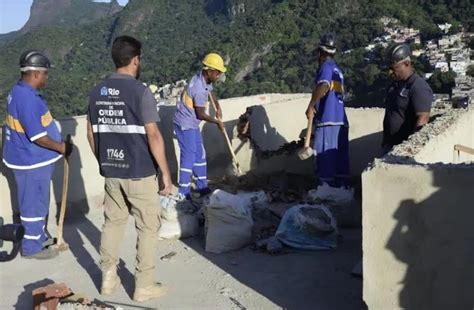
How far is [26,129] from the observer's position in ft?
14.9

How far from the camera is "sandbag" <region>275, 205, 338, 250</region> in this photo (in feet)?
15.2

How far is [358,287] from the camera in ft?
12.8

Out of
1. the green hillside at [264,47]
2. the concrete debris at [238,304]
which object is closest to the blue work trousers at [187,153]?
the concrete debris at [238,304]

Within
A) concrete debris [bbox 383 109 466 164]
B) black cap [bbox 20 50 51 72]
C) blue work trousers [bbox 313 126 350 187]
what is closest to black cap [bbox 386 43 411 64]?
concrete debris [bbox 383 109 466 164]

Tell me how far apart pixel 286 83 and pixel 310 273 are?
33.0 m

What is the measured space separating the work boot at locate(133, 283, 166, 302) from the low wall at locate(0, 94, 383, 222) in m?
2.25

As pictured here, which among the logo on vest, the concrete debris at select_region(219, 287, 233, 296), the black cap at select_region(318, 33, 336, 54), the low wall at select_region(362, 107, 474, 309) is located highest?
the black cap at select_region(318, 33, 336, 54)

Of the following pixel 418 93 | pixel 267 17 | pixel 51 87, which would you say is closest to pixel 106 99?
pixel 418 93

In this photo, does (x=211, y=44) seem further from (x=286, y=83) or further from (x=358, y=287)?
(x=358, y=287)

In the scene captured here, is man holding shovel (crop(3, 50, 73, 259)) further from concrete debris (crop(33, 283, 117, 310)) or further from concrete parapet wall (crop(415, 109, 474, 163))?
concrete parapet wall (crop(415, 109, 474, 163))

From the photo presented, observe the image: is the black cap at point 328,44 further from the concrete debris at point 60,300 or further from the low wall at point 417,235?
the concrete debris at point 60,300

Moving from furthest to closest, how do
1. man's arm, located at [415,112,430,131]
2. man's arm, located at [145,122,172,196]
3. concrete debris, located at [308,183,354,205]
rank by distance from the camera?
1. concrete debris, located at [308,183,354,205]
2. man's arm, located at [415,112,430,131]
3. man's arm, located at [145,122,172,196]

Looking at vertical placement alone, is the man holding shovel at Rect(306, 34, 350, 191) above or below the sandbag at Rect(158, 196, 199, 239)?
above

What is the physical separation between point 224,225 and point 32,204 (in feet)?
4.97
